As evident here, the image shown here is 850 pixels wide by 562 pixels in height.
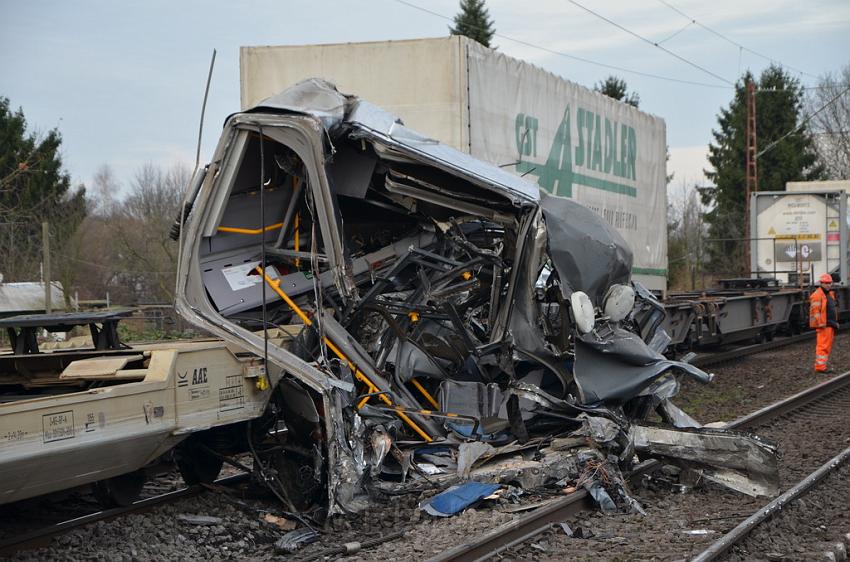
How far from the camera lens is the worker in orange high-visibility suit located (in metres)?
15.2

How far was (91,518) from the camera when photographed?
20.6 feet

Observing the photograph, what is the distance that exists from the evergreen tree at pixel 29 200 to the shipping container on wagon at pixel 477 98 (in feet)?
35.7

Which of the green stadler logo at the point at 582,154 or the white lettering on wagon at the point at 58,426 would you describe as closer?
the white lettering on wagon at the point at 58,426

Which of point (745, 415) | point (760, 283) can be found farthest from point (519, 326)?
point (760, 283)

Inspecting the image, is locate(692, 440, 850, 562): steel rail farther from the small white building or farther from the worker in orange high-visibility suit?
the small white building

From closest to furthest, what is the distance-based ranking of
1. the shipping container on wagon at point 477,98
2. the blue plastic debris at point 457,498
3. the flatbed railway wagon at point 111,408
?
1. the flatbed railway wagon at point 111,408
2. the blue plastic debris at point 457,498
3. the shipping container on wagon at point 477,98

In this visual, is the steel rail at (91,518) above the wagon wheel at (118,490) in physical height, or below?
below

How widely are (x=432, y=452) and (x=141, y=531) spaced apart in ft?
7.69

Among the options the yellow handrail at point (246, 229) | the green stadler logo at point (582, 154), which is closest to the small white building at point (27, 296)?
the green stadler logo at point (582, 154)

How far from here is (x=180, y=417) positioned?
19.5ft

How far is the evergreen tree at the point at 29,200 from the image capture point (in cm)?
2353

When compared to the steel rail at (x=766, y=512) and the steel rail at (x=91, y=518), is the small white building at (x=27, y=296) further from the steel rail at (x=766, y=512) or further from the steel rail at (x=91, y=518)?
the steel rail at (x=766, y=512)

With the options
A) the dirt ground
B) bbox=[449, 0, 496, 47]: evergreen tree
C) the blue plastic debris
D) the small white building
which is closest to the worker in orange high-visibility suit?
the dirt ground

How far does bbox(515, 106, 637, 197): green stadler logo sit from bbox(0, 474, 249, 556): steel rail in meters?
6.89
